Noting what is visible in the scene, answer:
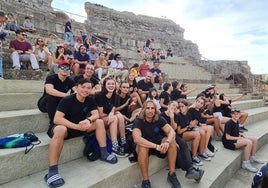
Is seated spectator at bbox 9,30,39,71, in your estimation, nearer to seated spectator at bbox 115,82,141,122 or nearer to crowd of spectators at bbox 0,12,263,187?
crowd of spectators at bbox 0,12,263,187

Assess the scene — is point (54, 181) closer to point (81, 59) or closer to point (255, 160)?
point (255, 160)

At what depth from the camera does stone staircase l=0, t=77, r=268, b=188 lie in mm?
2514

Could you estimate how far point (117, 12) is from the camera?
55.9 ft

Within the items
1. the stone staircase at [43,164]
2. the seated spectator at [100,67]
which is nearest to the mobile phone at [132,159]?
the stone staircase at [43,164]

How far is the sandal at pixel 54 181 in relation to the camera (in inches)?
96.1

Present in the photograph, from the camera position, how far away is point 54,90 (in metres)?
3.45

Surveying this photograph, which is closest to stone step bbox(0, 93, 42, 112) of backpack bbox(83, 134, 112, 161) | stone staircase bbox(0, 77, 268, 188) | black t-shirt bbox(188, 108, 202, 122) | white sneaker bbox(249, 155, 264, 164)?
stone staircase bbox(0, 77, 268, 188)

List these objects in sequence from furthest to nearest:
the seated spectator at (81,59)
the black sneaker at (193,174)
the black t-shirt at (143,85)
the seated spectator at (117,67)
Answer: the seated spectator at (117,67) → the black t-shirt at (143,85) → the seated spectator at (81,59) → the black sneaker at (193,174)

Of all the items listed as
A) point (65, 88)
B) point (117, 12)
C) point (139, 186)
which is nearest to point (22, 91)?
point (65, 88)

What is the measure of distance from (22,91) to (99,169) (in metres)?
2.43

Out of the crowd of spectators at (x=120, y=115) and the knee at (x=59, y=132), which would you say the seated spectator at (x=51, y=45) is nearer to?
the crowd of spectators at (x=120, y=115)

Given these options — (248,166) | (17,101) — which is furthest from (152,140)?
(248,166)

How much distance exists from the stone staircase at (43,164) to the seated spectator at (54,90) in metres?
0.16

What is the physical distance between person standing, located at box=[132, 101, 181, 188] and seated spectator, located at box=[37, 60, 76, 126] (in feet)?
3.71
